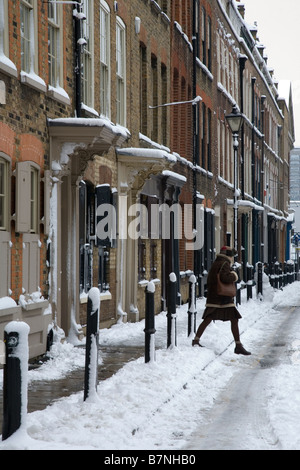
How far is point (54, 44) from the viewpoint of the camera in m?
14.5

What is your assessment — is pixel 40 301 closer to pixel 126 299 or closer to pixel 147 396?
pixel 147 396

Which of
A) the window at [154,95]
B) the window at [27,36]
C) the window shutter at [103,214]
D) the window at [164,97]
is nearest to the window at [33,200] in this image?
the window at [27,36]

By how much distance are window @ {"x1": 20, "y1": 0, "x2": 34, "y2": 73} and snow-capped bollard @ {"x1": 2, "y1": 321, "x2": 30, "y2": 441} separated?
6803mm

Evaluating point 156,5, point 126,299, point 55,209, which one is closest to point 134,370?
point 55,209

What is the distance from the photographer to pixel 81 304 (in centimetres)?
1616

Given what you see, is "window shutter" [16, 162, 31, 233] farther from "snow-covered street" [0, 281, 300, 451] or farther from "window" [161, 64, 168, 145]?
"window" [161, 64, 168, 145]

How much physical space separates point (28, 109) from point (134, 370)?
398 centimetres

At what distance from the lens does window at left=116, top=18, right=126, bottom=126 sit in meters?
19.2

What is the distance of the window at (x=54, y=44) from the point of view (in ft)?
46.8

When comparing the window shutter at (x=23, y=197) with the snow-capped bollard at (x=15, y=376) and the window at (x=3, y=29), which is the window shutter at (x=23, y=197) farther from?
the snow-capped bollard at (x=15, y=376)

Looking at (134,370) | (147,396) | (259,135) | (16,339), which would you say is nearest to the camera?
(16,339)

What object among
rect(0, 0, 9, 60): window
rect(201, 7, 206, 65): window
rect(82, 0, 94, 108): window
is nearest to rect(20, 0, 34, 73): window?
rect(0, 0, 9, 60): window

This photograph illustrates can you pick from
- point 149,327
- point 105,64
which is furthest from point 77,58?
point 149,327

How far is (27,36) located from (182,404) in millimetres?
6029
